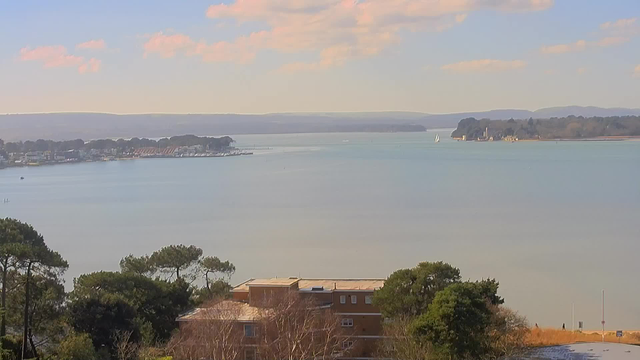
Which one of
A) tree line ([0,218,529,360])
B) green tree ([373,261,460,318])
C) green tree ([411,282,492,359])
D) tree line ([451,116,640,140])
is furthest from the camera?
tree line ([451,116,640,140])

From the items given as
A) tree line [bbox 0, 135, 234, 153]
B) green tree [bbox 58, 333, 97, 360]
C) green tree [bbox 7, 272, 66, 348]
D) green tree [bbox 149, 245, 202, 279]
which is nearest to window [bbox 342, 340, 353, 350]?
green tree [bbox 58, 333, 97, 360]

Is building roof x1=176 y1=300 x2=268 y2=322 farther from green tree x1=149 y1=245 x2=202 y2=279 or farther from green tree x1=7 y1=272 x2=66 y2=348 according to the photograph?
green tree x1=149 y1=245 x2=202 y2=279

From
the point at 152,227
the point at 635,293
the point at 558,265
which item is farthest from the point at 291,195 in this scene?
the point at 635,293

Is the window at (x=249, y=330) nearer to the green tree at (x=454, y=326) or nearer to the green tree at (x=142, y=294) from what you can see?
the green tree at (x=142, y=294)

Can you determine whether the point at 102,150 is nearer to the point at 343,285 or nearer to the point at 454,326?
the point at 343,285

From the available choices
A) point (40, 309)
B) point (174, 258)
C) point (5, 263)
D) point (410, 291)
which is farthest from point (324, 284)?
point (5, 263)

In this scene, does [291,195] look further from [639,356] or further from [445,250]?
[639,356]
